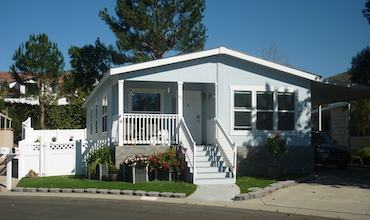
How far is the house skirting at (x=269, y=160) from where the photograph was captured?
14906mm

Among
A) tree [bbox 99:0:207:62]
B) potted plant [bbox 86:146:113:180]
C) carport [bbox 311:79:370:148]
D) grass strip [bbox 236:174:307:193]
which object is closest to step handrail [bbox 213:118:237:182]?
grass strip [bbox 236:174:307:193]

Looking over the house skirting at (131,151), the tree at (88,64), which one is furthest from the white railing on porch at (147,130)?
the tree at (88,64)

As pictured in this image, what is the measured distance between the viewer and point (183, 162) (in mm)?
13273

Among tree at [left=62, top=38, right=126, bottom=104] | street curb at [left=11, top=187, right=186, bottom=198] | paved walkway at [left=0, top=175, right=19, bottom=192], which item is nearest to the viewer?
street curb at [left=11, top=187, right=186, bottom=198]

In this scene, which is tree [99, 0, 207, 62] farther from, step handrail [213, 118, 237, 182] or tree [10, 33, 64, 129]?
step handrail [213, 118, 237, 182]

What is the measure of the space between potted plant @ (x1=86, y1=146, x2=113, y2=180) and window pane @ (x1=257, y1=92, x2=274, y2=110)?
5908mm

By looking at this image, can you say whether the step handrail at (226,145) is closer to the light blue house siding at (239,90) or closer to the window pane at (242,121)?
the light blue house siding at (239,90)

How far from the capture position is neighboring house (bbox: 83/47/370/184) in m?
14.4

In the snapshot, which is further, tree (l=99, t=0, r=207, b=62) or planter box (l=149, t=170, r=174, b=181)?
tree (l=99, t=0, r=207, b=62)

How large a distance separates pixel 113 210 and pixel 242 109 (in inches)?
305

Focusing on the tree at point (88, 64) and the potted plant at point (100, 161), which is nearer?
the potted plant at point (100, 161)

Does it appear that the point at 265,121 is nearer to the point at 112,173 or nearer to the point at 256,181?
the point at 256,181

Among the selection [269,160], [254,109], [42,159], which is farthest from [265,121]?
[42,159]

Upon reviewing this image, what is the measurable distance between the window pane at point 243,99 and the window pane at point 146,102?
3.16 meters
